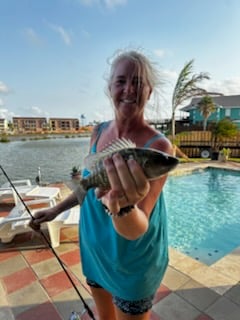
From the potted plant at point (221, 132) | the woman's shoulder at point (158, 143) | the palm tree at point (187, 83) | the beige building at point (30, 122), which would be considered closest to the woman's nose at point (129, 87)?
the woman's shoulder at point (158, 143)

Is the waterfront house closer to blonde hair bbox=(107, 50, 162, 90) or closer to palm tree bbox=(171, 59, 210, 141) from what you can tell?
palm tree bbox=(171, 59, 210, 141)

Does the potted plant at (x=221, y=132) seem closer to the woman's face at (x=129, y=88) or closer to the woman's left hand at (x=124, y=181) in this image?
the woman's face at (x=129, y=88)

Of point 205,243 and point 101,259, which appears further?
point 205,243

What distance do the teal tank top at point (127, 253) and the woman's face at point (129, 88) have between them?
0.16m

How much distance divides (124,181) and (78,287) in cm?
212

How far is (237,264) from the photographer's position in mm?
2641

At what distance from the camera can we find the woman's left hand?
55 cm

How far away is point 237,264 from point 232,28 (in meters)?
5.08

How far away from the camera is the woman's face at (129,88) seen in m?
0.84

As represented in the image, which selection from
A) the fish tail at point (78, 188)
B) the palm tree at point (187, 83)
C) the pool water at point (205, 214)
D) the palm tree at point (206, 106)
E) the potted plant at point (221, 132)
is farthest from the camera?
the palm tree at point (206, 106)

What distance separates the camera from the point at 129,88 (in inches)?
32.7

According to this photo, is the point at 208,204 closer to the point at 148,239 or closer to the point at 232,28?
the point at 232,28

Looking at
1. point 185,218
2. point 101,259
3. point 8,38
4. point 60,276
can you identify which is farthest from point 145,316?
point 8,38

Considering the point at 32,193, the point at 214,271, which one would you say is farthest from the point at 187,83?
the point at 214,271
